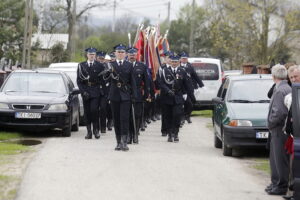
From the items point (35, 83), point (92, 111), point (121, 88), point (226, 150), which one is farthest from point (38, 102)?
point (226, 150)

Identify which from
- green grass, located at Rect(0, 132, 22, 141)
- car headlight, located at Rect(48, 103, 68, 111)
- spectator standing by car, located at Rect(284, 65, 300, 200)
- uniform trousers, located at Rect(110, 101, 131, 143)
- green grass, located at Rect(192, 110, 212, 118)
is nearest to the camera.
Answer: spectator standing by car, located at Rect(284, 65, 300, 200)

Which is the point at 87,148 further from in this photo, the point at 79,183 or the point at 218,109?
the point at 79,183

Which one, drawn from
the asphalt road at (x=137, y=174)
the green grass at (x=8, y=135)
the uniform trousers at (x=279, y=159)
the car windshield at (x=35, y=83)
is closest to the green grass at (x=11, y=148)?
the asphalt road at (x=137, y=174)

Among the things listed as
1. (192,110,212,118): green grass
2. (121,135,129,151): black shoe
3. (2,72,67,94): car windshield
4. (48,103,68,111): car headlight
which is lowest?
(192,110,212,118): green grass

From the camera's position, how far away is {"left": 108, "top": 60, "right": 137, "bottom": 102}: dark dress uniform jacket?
14.8 m

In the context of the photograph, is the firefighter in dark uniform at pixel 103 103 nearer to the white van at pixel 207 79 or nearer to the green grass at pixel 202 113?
the white van at pixel 207 79

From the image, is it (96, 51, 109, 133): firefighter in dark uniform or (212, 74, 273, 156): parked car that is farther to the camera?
(96, 51, 109, 133): firefighter in dark uniform

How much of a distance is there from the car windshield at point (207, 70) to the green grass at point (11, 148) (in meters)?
13.9

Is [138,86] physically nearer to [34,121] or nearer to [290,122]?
[34,121]

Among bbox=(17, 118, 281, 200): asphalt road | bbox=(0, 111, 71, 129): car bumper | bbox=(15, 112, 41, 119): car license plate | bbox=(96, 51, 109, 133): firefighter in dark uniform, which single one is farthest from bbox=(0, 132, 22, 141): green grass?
bbox=(96, 51, 109, 133): firefighter in dark uniform

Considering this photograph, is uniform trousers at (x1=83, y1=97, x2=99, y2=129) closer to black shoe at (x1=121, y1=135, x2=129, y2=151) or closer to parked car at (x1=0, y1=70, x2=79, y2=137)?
parked car at (x1=0, y1=70, x2=79, y2=137)

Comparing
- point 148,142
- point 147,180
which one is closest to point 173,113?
point 148,142

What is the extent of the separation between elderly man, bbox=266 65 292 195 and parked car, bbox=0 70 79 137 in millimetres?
7291

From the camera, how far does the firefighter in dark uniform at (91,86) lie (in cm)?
1702
